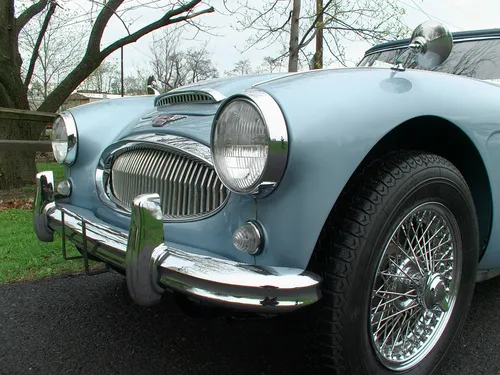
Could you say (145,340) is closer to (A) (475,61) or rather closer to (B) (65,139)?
(B) (65,139)

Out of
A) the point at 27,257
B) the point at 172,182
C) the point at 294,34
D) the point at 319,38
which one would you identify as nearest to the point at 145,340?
the point at 172,182

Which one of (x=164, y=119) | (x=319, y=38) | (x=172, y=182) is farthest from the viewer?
(x=319, y=38)

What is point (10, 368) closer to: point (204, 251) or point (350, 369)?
point (204, 251)

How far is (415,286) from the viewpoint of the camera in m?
1.73

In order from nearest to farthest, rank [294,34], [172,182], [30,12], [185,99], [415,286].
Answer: [415,286] < [172,182] < [185,99] < [294,34] < [30,12]

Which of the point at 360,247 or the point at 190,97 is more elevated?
the point at 190,97

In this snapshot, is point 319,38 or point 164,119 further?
point 319,38

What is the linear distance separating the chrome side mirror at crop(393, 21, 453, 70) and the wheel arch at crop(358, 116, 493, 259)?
1.21 feet

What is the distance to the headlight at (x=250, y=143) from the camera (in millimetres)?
1366

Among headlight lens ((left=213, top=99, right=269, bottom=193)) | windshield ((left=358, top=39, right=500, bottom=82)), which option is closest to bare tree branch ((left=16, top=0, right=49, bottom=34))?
windshield ((left=358, top=39, right=500, bottom=82))

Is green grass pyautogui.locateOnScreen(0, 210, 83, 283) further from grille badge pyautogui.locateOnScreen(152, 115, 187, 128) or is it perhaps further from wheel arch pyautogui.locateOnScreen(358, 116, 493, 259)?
wheel arch pyautogui.locateOnScreen(358, 116, 493, 259)

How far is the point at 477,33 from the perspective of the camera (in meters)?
2.89

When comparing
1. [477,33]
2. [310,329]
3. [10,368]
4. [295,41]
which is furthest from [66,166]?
[295,41]

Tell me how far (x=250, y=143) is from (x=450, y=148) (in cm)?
101
